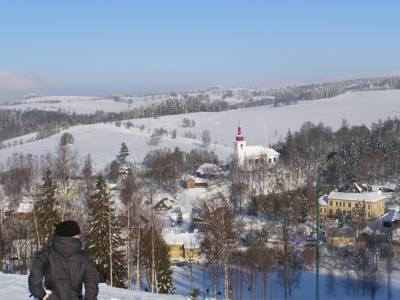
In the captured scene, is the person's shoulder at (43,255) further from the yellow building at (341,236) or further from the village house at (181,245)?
the yellow building at (341,236)

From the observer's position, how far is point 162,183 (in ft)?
184

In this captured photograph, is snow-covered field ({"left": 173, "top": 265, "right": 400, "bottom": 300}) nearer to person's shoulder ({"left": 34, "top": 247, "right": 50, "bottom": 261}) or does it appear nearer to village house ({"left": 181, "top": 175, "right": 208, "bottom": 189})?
person's shoulder ({"left": 34, "top": 247, "right": 50, "bottom": 261})

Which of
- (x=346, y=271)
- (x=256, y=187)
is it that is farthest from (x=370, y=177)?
(x=346, y=271)

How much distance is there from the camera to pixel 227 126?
4181 inches

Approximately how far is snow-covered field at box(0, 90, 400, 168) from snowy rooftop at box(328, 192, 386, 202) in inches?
1258

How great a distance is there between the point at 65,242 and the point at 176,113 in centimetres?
12366

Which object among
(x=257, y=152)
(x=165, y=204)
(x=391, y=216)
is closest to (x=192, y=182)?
(x=165, y=204)

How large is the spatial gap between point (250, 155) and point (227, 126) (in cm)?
3798

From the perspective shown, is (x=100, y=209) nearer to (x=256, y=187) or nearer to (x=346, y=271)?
(x=346, y=271)

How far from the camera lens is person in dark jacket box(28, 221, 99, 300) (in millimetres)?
4504

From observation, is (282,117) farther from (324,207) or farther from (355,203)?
(355,203)

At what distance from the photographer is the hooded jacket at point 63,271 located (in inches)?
178

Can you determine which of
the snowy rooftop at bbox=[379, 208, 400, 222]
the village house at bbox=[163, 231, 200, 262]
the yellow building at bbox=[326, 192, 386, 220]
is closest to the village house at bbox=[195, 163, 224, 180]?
the yellow building at bbox=[326, 192, 386, 220]

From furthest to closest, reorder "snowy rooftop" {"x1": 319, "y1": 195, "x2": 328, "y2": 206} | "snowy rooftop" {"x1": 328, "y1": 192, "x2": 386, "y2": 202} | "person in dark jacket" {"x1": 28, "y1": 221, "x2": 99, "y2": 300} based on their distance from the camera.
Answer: "snowy rooftop" {"x1": 319, "y1": 195, "x2": 328, "y2": 206}, "snowy rooftop" {"x1": 328, "y1": 192, "x2": 386, "y2": 202}, "person in dark jacket" {"x1": 28, "y1": 221, "x2": 99, "y2": 300}
